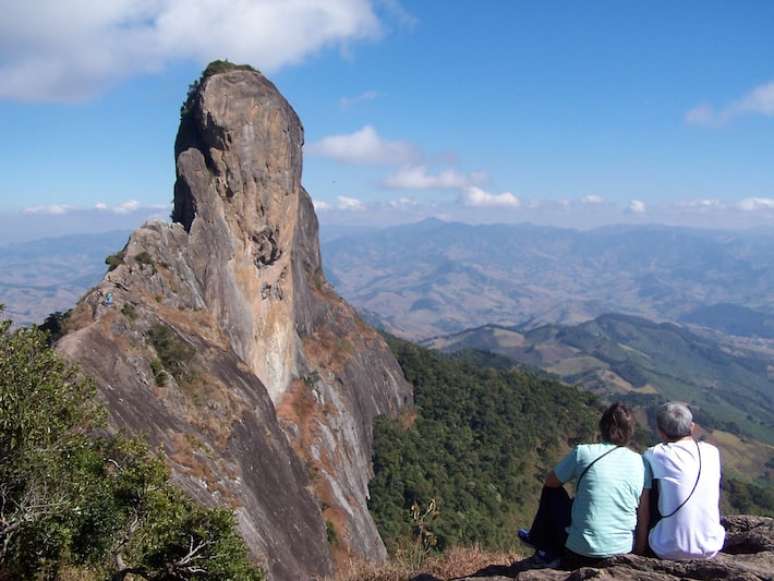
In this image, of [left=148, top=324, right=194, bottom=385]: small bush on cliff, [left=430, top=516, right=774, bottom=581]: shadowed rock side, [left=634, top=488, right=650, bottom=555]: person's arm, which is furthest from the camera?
[left=148, top=324, right=194, bottom=385]: small bush on cliff

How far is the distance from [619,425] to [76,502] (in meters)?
11.4

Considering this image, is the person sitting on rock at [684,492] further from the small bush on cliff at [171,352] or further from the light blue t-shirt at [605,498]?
the small bush on cliff at [171,352]

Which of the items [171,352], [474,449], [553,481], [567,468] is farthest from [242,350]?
[474,449]

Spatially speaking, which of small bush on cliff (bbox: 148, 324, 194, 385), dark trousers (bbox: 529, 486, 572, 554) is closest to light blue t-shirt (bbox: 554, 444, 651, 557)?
dark trousers (bbox: 529, 486, 572, 554)

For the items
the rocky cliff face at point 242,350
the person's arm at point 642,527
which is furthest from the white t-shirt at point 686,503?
the rocky cliff face at point 242,350

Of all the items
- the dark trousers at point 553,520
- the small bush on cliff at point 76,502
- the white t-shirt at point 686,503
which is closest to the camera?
the white t-shirt at point 686,503

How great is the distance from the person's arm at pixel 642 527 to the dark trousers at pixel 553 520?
0.91 metres

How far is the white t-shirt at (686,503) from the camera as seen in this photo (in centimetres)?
739

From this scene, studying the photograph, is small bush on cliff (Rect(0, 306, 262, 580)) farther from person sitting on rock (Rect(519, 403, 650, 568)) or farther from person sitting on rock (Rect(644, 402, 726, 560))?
person sitting on rock (Rect(644, 402, 726, 560))

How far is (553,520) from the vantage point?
8.45 meters

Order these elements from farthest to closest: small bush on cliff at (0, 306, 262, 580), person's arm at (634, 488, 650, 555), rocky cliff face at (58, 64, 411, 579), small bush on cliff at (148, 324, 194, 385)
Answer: small bush on cliff at (148, 324, 194, 385)
rocky cliff face at (58, 64, 411, 579)
small bush on cliff at (0, 306, 262, 580)
person's arm at (634, 488, 650, 555)

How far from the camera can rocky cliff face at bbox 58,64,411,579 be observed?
2495 centimetres

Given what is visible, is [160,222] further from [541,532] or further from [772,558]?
[772,558]

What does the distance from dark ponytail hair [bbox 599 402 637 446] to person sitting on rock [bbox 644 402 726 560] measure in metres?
0.41
